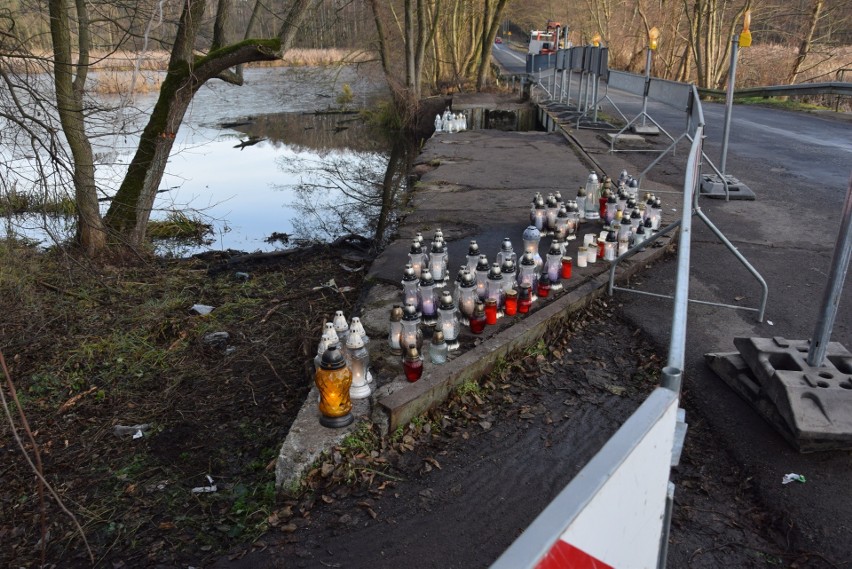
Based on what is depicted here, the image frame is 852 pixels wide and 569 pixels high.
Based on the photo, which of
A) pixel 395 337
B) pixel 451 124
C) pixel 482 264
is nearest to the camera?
pixel 395 337

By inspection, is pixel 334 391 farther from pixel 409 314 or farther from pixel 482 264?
pixel 482 264

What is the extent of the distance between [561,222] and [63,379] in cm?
456

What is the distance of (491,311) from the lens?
4438mm

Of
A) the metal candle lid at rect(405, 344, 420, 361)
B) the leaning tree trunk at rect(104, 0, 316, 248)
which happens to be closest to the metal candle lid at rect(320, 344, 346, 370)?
the metal candle lid at rect(405, 344, 420, 361)

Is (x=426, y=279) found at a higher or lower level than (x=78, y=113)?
lower

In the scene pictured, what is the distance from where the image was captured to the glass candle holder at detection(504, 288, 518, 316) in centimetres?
457

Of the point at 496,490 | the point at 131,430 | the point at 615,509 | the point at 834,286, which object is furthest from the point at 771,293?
the point at 131,430

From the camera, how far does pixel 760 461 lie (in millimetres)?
3191

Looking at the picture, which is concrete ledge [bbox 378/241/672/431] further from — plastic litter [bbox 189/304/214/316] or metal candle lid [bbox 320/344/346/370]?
plastic litter [bbox 189/304/214/316]

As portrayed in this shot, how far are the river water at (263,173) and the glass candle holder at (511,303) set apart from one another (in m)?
3.76

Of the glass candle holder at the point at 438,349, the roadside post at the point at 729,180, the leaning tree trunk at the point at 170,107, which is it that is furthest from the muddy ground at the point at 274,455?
the roadside post at the point at 729,180

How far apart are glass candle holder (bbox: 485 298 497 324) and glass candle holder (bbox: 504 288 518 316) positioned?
158 mm

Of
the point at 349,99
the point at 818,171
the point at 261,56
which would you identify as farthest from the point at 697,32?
the point at 261,56

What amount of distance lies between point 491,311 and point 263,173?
13050mm
